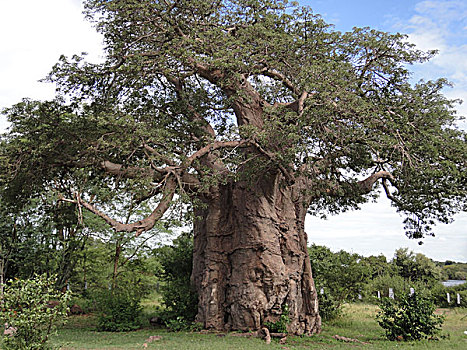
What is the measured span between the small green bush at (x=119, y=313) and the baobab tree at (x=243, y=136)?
2025 millimetres

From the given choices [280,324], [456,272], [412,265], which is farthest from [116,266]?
[456,272]

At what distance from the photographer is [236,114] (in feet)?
35.7

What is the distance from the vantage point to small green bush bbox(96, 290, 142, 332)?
1105 cm

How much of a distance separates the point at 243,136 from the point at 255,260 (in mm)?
2966

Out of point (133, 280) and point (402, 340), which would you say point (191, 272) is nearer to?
point (133, 280)

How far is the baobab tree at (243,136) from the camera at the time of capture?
868 centimetres

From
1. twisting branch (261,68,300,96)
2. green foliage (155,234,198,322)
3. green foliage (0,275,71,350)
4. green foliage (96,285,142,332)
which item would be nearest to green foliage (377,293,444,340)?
green foliage (155,234,198,322)

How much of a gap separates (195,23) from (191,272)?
7013 mm

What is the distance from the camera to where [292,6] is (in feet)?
33.6

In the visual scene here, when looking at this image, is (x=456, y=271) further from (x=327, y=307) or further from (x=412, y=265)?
(x=327, y=307)

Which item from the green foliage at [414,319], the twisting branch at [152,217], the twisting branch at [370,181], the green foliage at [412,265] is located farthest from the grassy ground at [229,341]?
the green foliage at [412,265]

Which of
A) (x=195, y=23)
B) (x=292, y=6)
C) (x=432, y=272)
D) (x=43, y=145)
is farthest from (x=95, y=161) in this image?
(x=432, y=272)

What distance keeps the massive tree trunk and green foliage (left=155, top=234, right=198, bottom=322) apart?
504 mm

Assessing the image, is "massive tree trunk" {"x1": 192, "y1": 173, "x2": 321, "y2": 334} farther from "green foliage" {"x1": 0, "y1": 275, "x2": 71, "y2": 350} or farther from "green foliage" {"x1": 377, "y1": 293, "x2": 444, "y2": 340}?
"green foliage" {"x1": 0, "y1": 275, "x2": 71, "y2": 350}
